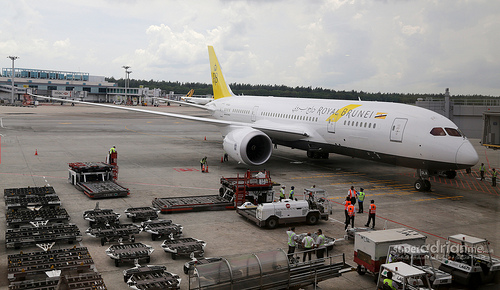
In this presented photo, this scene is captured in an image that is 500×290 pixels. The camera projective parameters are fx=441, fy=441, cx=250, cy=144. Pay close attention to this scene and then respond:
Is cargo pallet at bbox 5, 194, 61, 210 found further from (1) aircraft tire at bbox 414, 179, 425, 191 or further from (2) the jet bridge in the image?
(2) the jet bridge

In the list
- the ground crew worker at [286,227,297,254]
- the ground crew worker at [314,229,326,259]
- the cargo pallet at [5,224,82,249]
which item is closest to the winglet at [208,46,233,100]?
the cargo pallet at [5,224,82,249]

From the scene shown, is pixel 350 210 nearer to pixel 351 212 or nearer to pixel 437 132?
pixel 351 212

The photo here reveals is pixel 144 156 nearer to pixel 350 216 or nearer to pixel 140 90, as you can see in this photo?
pixel 350 216

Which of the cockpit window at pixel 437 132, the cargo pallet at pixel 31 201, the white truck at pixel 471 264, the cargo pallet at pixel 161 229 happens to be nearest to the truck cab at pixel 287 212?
the cargo pallet at pixel 161 229

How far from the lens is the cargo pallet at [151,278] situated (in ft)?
37.4

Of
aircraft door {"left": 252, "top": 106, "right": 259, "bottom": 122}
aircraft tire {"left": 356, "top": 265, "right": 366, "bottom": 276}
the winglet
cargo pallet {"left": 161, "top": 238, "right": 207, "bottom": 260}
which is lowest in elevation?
aircraft tire {"left": 356, "top": 265, "right": 366, "bottom": 276}

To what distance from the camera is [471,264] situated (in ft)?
40.8

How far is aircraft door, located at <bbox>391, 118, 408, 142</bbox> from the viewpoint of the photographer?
23.9 metres

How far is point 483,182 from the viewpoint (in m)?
29.0

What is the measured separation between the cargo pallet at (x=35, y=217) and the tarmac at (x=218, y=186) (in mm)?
436

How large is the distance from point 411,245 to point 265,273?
491cm

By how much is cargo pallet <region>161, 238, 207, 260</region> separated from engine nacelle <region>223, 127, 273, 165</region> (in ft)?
42.7

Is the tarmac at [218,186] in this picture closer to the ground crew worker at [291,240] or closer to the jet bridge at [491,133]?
the ground crew worker at [291,240]

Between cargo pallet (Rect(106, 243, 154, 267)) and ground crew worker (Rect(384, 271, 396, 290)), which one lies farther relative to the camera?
cargo pallet (Rect(106, 243, 154, 267))
